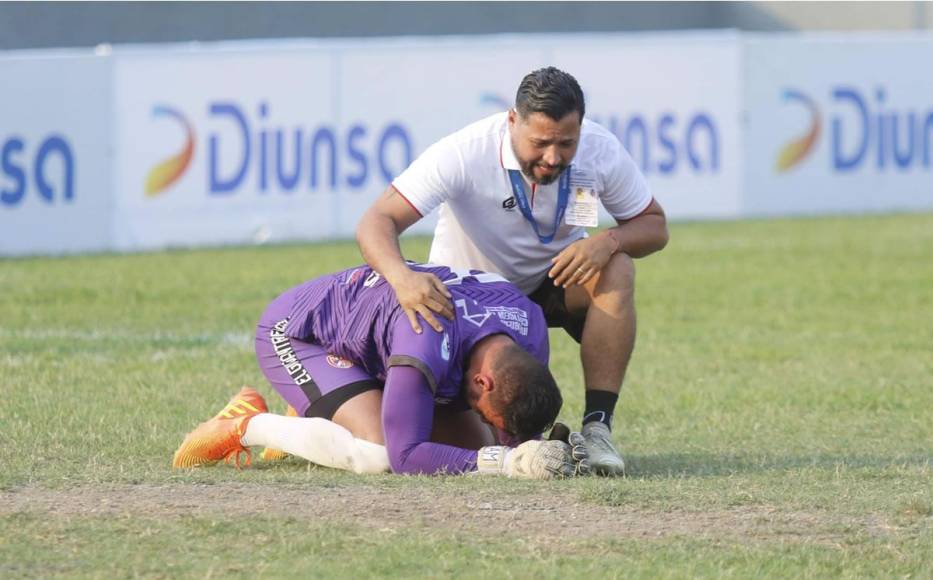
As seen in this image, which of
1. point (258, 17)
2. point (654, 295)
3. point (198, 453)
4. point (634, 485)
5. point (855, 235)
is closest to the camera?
point (634, 485)

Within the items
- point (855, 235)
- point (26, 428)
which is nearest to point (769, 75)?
point (855, 235)

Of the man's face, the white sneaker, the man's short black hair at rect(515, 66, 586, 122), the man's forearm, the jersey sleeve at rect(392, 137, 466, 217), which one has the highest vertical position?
the man's short black hair at rect(515, 66, 586, 122)

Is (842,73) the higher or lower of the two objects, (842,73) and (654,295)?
the higher

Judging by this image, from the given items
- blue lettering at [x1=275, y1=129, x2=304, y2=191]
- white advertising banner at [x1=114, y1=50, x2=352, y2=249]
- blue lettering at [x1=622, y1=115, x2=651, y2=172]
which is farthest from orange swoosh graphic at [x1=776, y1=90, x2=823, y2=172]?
blue lettering at [x1=275, y1=129, x2=304, y2=191]

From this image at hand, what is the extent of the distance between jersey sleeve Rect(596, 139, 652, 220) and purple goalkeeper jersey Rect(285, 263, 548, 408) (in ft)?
2.02

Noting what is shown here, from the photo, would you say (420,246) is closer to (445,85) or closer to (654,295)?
(445,85)

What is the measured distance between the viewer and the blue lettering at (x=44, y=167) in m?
15.9

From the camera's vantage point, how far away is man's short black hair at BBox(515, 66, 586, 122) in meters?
6.89

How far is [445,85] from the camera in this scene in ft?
60.4

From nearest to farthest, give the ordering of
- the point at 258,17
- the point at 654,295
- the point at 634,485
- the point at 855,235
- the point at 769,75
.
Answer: the point at 634,485 < the point at 654,295 < the point at 855,235 < the point at 769,75 < the point at 258,17

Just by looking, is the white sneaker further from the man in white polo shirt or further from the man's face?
the man's face

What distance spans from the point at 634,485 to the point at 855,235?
12.2 m

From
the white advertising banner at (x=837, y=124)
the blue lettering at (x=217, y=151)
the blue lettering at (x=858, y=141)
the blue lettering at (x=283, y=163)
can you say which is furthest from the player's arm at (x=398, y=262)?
the blue lettering at (x=858, y=141)

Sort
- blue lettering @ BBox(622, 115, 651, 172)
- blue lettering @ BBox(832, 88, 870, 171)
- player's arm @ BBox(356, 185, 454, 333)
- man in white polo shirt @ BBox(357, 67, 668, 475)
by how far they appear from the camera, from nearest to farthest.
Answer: player's arm @ BBox(356, 185, 454, 333) → man in white polo shirt @ BBox(357, 67, 668, 475) → blue lettering @ BBox(622, 115, 651, 172) → blue lettering @ BBox(832, 88, 870, 171)
